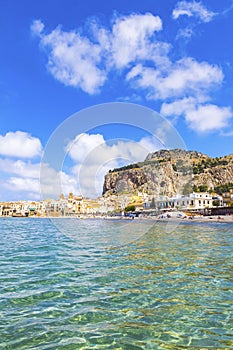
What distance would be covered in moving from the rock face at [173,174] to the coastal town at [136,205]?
6.63 m

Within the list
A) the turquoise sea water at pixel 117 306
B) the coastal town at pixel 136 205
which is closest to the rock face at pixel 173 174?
the coastal town at pixel 136 205

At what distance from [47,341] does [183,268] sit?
7.01m

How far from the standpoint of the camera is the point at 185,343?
192 inches

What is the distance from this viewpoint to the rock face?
4336 inches

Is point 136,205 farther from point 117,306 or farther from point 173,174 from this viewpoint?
point 117,306

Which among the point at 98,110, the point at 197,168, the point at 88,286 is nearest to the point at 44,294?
the point at 88,286

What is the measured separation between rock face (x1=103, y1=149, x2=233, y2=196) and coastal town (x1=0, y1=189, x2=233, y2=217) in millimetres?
6626

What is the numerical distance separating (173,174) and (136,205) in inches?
1053

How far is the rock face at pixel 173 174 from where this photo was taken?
361 feet

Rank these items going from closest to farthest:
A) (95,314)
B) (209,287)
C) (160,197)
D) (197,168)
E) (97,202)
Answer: (95,314) < (209,287) < (160,197) < (97,202) < (197,168)

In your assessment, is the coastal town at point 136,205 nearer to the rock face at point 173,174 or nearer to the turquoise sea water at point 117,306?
the rock face at point 173,174

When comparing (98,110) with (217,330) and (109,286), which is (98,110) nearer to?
(109,286)

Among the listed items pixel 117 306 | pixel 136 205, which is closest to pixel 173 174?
pixel 136 205

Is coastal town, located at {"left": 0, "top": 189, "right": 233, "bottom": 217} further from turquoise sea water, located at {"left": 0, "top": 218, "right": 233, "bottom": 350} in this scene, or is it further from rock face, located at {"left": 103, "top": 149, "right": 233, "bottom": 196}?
turquoise sea water, located at {"left": 0, "top": 218, "right": 233, "bottom": 350}
